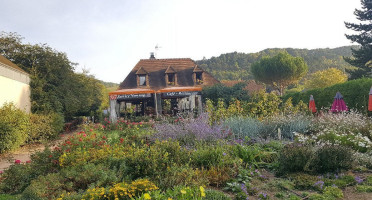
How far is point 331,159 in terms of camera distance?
4684mm

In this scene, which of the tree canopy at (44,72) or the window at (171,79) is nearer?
the tree canopy at (44,72)

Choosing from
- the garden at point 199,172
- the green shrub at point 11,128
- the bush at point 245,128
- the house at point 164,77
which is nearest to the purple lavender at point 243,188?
the garden at point 199,172

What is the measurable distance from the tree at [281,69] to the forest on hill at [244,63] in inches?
293

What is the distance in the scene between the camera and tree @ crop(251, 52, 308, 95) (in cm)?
4038

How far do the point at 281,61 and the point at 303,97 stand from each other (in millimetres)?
25819

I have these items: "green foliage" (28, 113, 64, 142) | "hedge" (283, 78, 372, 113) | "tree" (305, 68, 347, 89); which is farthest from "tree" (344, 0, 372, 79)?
"green foliage" (28, 113, 64, 142)

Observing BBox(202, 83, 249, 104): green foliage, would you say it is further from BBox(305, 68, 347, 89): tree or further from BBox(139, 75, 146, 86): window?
BBox(305, 68, 347, 89): tree

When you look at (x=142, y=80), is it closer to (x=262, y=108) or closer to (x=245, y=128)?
(x=262, y=108)

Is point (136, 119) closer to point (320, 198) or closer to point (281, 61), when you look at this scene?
point (320, 198)

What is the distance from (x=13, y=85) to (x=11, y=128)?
4785 mm

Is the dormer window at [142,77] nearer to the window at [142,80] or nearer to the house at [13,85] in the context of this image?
the window at [142,80]

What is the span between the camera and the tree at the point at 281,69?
40375 mm

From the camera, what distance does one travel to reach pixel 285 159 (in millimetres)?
4672

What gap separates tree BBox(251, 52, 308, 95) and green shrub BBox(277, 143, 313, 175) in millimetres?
37061
